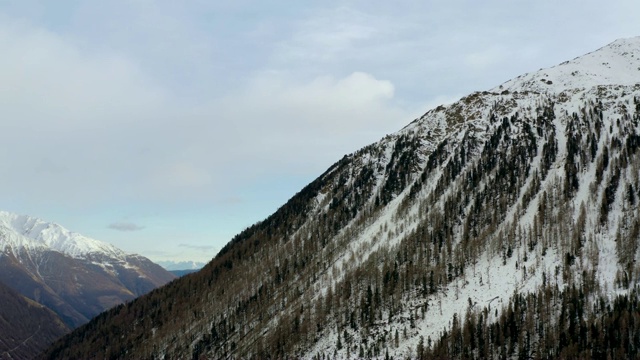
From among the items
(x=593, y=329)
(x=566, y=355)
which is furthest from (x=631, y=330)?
(x=566, y=355)

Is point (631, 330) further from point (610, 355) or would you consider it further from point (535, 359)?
point (535, 359)

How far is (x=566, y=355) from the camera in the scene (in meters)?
194

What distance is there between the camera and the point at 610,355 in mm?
189500

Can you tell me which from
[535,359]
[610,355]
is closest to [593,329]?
[610,355]

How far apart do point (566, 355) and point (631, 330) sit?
1118 inches

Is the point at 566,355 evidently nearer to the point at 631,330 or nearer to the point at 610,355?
the point at 610,355

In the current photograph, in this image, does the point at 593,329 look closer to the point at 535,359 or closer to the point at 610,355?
the point at 610,355

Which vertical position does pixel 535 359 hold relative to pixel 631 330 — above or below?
below

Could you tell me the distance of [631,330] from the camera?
196 meters

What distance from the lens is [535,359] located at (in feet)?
654

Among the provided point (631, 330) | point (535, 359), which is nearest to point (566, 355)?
point (535, 359)

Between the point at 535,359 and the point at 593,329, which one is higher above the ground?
the point at 593,329

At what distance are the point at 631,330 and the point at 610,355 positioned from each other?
15.9m

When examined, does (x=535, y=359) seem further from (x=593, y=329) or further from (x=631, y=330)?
(x=631, y=330)
